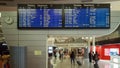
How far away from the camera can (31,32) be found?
12625mm

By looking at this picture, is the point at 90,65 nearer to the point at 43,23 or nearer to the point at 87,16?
the point at 87,16

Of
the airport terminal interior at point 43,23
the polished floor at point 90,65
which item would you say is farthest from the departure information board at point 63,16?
the polished floor at point 90,65

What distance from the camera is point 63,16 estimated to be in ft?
39.9

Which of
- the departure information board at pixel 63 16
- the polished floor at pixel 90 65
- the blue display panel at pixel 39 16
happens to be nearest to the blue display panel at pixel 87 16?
the departure information board at pixel 63 16

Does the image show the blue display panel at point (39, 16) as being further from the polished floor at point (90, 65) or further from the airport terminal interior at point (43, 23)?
the polished floor at point (90, 65)

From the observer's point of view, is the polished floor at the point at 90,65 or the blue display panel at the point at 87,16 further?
the blue display panel at the point at 87,16

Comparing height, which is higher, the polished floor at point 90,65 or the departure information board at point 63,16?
the departure information board at point 63,16

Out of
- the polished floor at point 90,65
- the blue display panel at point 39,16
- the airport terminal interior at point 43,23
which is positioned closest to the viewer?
the polished floor at point 90,65

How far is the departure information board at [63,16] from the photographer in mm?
12047

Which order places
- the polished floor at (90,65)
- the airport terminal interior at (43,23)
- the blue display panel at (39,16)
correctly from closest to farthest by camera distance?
the polished floor at (90,65), the airport terminal interior at (43,23), the blue display panel at (39,16)

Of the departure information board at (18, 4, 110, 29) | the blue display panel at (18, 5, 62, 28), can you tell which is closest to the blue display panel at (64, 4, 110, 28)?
the departure information board at (18, 4, 110, 29)

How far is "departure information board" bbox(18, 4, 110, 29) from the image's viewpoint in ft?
39.5

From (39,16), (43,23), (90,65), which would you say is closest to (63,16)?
(43,23)

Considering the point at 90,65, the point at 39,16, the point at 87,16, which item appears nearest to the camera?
the point at 87,16
